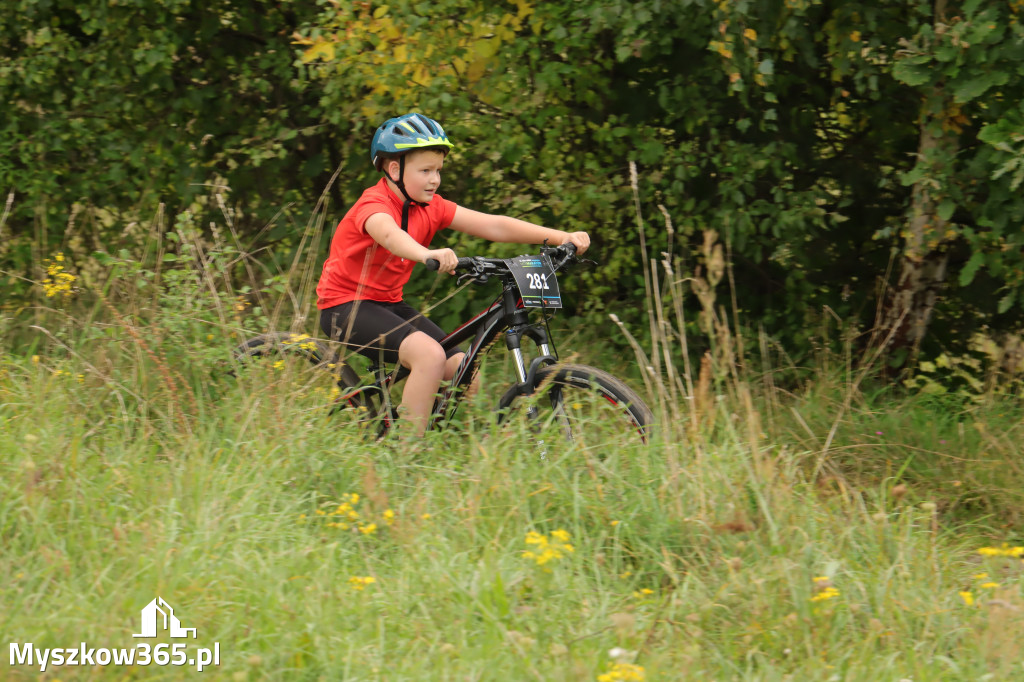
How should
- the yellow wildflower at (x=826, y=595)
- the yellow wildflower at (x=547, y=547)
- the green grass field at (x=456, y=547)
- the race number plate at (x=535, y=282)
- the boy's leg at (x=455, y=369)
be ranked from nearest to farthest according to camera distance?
the green grass field at (x=456, y=547) < the yellow wildflower at (x=826, y=595) < the yellow wildflower at (x=547, y=547) < the race number plate at (x=535, y=282) < the boy's leg at (x=455, y=369)

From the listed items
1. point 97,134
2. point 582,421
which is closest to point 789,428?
point 582,421

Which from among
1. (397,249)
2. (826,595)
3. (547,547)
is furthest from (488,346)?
(826,595)

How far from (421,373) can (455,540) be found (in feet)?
3.81

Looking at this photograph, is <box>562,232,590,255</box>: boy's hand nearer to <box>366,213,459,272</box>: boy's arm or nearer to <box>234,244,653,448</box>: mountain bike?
<box>234,244,653,448</box>: mountain bike

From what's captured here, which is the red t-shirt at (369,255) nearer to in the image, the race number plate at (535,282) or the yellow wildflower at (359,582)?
the race number plate at (535,282)

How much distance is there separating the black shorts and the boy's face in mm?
543

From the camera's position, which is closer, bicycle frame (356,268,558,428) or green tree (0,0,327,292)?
bicycle frame (356,268,558,428)

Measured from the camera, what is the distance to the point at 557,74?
575cm

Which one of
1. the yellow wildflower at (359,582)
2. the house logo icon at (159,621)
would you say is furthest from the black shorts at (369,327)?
the house logo icon at (159,621)

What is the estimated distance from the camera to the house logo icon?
2.84 metres

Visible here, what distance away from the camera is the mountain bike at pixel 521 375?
13.8ft

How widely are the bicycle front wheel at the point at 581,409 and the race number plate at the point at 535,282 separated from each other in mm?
299

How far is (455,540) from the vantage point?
11.6ft

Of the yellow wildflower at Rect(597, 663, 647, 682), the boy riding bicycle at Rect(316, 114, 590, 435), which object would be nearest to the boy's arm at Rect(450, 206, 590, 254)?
the boy riding bicycle at Rect(316, 114, 590, 435)
